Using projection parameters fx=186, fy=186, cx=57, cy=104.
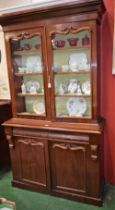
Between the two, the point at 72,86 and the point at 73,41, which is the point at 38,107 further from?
the point at 73,41

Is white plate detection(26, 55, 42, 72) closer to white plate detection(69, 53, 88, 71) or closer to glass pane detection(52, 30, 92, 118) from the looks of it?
glass pane detection(52, 30, 92, 118)

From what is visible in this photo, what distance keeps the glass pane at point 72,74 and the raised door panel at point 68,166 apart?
1.22 feet

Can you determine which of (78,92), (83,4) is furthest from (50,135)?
(83,4)

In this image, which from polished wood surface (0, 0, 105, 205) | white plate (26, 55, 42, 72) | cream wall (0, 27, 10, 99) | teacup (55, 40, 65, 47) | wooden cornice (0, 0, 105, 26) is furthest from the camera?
cream wall (0, 27, 10, 99)

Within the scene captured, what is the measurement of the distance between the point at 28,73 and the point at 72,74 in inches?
21.0

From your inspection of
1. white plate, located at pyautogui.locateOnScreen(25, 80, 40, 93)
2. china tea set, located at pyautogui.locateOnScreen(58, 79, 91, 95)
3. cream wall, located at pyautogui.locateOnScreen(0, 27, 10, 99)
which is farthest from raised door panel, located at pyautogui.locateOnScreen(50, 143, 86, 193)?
cream wall, located at pyautogui.locateOnScreen(0, 27, 10, 99)

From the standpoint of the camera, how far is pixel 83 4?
5.60 ft

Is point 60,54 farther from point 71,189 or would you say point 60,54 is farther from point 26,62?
point 71,189

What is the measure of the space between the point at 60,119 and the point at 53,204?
0.97m

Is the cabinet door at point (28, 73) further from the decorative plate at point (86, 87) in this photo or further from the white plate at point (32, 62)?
the decorative plate at point (86, 87)

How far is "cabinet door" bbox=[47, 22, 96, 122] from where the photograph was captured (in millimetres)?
1891

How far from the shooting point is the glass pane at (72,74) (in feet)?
6.60

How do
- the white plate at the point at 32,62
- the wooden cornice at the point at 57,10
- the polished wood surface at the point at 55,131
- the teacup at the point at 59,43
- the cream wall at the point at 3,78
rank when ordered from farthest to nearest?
the cream wall at the point at 3,78
the white plate at the point at 32,62
the teacup at the point at 59,43
the polished wood surface at the point at 55,131
the wooden cornice at the point at 57,10

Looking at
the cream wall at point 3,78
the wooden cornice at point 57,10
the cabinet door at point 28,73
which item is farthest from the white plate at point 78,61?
the cream wall at point 3,78
